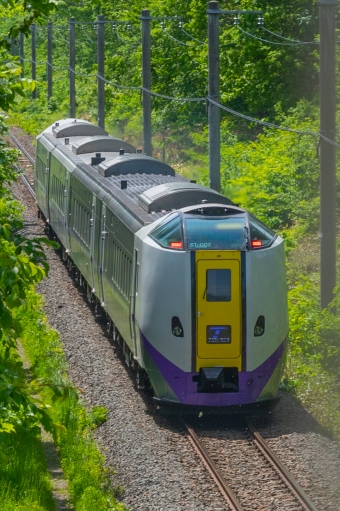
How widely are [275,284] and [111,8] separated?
41.1m

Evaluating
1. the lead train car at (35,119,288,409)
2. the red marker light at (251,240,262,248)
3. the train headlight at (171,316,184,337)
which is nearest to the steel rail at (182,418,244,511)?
the lead train car at (35,119,288,409)

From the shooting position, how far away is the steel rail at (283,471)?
1019 cm

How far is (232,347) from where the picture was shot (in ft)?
40.7

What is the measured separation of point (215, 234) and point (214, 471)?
9.53 ft

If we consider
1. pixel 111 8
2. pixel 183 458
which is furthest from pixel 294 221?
pixel 111 8

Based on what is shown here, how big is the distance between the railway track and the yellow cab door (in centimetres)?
84

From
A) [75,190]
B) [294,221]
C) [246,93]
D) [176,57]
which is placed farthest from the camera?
[176,57]

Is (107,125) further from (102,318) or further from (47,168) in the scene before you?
(102,318)

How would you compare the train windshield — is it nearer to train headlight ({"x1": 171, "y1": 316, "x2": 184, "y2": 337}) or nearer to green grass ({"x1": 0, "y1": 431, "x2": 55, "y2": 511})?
train headlight ({"x1": 171, "y1": 316, "x2": 184, "y2": 337})

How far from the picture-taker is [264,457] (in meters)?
11.6

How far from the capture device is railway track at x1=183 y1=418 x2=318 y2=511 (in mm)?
10219

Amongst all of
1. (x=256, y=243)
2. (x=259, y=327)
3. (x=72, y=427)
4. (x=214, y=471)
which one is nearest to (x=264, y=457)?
(x=214, y=471)

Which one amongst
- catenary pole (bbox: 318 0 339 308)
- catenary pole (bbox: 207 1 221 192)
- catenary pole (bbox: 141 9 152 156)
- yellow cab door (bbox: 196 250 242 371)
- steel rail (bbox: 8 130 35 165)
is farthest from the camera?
steel rail (bbox: 8 130 35 165)

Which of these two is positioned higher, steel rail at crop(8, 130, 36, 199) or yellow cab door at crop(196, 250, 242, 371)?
yellow cab door at crop(196, 250, 242, 371)
